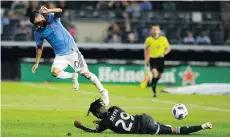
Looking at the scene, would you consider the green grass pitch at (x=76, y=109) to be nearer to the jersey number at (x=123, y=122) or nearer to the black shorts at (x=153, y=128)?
the jersey number at (x=123, y=122)

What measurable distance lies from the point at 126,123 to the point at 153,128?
507 millimetres

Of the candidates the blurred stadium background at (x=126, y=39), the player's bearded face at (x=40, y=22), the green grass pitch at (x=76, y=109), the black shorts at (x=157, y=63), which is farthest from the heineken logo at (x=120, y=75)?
the player's bearded face at (x=40, y=22)

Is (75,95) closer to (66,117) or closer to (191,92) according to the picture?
(191,92)

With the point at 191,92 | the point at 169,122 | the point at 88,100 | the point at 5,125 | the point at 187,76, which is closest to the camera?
the point at 5,125

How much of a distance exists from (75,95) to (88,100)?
2571 millimetres

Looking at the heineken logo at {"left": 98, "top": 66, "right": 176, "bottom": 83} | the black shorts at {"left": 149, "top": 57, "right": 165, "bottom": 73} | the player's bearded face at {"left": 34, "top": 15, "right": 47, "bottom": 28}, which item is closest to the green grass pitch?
the black shorts at {"left": 149, "top": 57, "right": 165, "bottom": 73}

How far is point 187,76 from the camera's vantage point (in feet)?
116

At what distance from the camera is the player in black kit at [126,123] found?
13281mm

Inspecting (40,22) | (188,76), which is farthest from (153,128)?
(188,76)

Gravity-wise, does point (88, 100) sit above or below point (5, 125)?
below

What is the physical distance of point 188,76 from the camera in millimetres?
35438

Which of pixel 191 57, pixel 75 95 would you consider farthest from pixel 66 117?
pixel 191 57

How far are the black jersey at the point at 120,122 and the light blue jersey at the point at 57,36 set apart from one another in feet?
16.8

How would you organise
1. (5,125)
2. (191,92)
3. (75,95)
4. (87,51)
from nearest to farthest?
1. (5,125)
2. (75,95)
3. (191,92)
4. (87,51)
